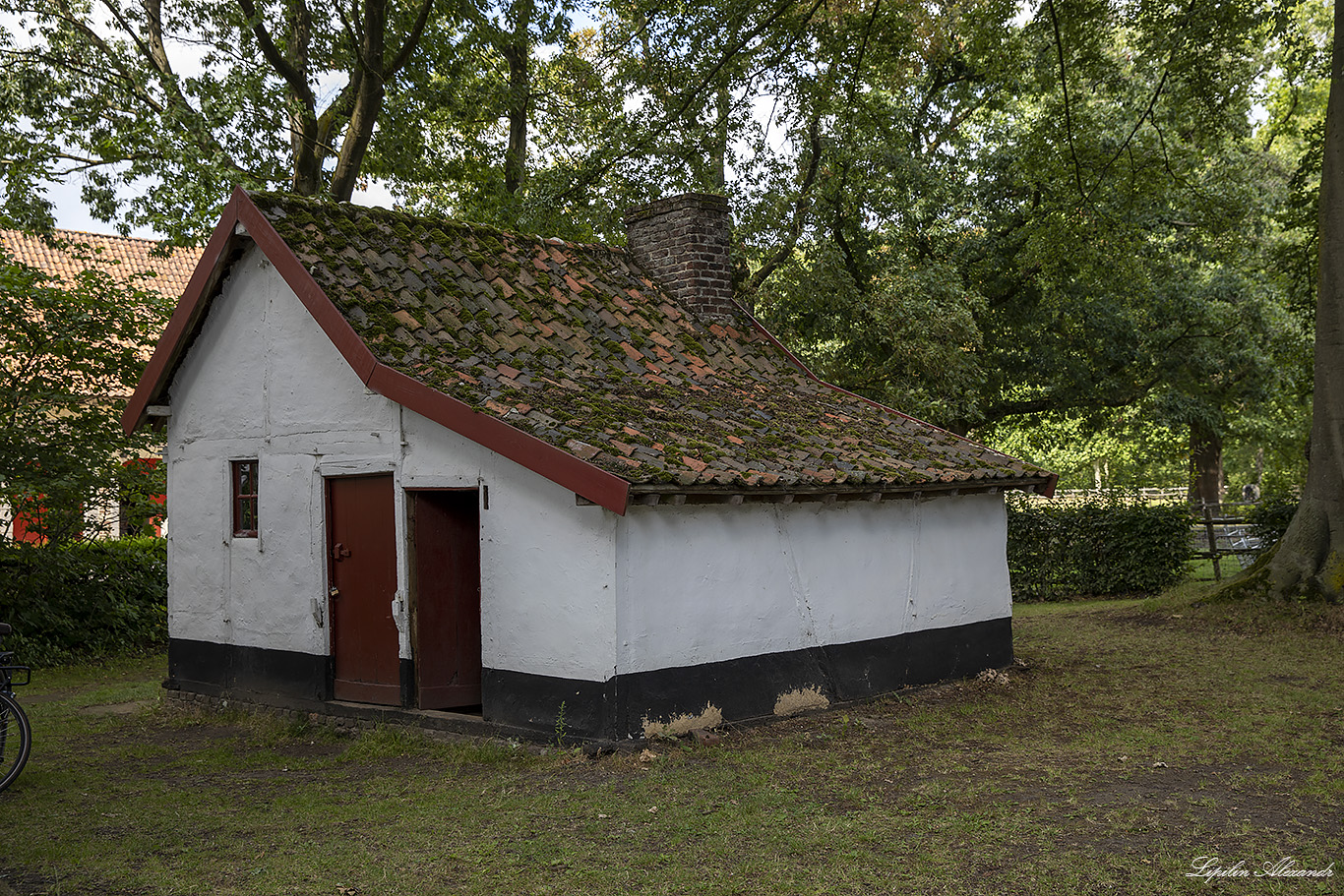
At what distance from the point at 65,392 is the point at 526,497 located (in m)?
9.91

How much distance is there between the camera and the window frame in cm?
1089

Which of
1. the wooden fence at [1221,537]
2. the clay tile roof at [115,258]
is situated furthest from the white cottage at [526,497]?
the clay tile roof at [115,258]

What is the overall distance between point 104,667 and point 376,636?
7965 millimetres

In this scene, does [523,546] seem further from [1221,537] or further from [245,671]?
[1221,537]

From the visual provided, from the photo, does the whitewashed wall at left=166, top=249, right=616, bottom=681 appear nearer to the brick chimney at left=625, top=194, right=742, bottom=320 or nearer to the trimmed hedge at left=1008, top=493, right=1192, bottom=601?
the brick chimney at left=625, top=194, right=742, bottom=320

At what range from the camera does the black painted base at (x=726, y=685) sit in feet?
26.9

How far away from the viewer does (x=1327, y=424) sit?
45.5 ft

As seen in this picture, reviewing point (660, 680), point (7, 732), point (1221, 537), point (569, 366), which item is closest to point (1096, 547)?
point (1221, 537)

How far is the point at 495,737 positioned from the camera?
871 cm

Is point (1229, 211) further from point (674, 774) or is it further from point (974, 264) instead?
point (674, 774)

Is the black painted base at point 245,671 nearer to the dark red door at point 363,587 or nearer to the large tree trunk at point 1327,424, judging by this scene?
the dark red door at point 363,587

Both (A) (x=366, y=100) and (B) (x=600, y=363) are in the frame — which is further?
(A) (x=366, y=100)

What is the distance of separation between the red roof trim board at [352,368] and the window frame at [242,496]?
4.50 feet

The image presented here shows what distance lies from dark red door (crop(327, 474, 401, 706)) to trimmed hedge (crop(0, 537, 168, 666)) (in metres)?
7.45
